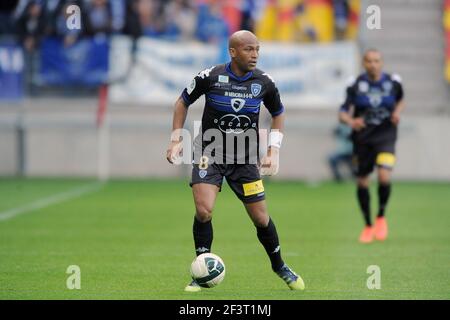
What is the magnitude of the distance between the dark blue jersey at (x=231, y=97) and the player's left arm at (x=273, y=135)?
11mm

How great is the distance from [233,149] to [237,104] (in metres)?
0.38

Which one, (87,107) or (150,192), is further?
(87,107)

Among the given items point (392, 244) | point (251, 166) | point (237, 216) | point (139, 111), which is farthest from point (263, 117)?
point (251, 166)

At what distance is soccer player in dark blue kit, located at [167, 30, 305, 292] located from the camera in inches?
375

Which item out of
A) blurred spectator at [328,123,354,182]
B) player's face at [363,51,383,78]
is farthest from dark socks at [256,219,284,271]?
blurred spectator at [328,123,354,182]

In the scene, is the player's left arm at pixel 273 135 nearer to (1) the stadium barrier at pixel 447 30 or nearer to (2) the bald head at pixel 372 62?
(2) the bald head at pixel 372 62

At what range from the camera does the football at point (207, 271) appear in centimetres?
934

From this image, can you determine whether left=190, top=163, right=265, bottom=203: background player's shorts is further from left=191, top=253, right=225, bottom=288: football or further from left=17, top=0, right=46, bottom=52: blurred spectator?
left=17, top=0, right=46, bottom=52: blurred spectator

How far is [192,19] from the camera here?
27.3 m

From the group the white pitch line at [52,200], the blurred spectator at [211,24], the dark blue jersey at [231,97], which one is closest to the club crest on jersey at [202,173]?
the dark blue jersey at [231,97]

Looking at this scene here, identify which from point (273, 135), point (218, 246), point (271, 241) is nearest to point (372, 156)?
point (218, 246)

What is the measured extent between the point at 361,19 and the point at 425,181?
13.4 feet

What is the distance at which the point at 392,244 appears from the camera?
13.6 m
